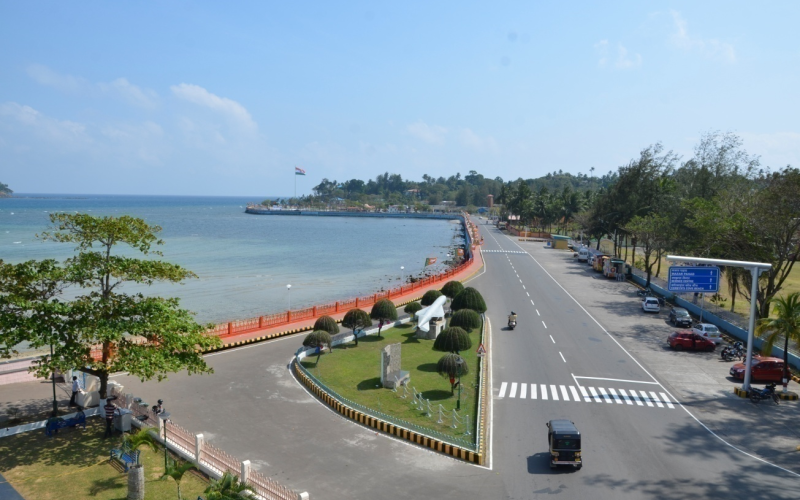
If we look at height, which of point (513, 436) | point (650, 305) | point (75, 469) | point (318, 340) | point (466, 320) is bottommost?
point (75, 469)

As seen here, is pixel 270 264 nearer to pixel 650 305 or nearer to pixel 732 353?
pixel 650 305

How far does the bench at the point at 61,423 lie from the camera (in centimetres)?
1831

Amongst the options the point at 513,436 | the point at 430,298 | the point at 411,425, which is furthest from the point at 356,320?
the point at 513,436

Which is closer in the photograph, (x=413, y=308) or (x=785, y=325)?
(x=785, y=325)

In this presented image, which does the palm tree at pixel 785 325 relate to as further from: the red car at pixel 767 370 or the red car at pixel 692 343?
the red car at pixel 692 343

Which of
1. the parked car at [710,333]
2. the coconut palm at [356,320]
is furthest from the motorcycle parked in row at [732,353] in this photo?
the coconut palm at [356,320]

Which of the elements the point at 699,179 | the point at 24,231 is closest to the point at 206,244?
the point at 24,231

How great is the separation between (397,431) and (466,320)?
530 inches

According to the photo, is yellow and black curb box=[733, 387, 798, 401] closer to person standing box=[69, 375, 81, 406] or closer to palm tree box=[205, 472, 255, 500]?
palm tree box=[205, 472, 255, 500]

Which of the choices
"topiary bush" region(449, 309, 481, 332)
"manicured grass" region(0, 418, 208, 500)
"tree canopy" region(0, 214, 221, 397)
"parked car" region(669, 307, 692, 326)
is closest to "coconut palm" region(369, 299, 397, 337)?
"topiary bush" region(449, 309, 481, 332)

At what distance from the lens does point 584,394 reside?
24.5 meters

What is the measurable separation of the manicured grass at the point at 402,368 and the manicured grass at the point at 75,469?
8069 mm

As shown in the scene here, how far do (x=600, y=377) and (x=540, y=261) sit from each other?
49.2 metres

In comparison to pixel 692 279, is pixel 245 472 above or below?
below
